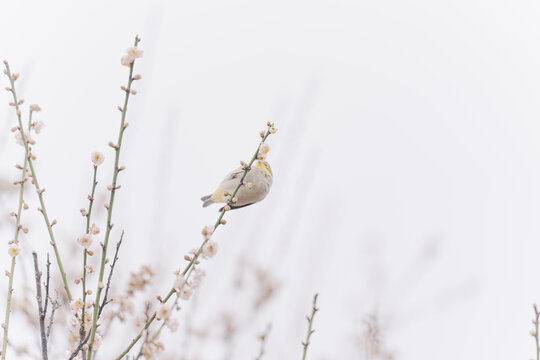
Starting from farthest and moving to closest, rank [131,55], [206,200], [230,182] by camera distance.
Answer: [206,200]
[230,182]
[131,55]

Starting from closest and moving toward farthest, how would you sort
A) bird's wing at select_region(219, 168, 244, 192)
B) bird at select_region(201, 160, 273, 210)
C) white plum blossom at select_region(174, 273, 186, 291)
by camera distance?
1. white plum blossom at select_region(174, 273, 186, 291)
2. bird at select_region(201, 160, 273, 210)
3. bird's wing at select_region(219, 168, 244, 192)

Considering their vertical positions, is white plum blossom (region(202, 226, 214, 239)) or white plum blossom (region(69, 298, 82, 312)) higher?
white plum blossom (region(202, 226, 214, 239))

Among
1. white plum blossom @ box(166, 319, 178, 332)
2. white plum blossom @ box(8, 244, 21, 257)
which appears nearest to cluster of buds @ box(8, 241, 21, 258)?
white plum blossom @ box(8, 244, 21, 257)

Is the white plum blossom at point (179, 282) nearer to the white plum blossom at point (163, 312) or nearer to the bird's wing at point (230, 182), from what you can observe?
the white plum blossom at point (163, 312)

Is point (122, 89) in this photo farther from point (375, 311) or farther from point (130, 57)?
point (375, 311)

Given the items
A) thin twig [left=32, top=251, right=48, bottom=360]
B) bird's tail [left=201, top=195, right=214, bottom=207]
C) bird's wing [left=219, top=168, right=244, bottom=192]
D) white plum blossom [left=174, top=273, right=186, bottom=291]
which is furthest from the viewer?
bird's tail [left=201, top=195, right=214, bottom=207]

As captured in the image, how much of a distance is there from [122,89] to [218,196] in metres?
1.09

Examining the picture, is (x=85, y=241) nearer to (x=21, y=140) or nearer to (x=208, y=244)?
(x=208, y=244)

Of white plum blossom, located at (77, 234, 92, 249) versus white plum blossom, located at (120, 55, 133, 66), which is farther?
white plum blossom, located at (120, 55, 133, 66)

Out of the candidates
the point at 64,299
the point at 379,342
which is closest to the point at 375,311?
the point at 379,342

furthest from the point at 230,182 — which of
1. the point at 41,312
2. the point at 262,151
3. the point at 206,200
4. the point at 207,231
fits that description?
the point at 41,312

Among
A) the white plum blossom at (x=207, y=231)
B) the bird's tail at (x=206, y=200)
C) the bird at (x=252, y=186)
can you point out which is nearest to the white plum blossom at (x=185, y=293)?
the white plum blossom at (x=207, y=231)

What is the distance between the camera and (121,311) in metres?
3.01

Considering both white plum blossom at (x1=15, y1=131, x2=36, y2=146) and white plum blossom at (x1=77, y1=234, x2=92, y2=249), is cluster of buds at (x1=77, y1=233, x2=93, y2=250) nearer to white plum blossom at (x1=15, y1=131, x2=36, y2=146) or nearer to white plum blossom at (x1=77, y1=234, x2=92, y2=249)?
white plum blossom at (x1=77, y1=234, x2=92, y2=249)
